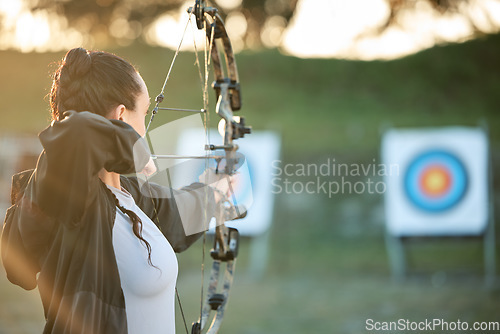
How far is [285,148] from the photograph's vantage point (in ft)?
18.4

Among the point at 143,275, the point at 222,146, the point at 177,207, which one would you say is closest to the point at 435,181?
the point at 222,146

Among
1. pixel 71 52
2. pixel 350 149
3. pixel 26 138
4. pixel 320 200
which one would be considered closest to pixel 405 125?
pixel 350 149

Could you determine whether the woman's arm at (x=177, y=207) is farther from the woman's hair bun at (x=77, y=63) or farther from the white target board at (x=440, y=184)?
the white target board at (x=440, y=184)

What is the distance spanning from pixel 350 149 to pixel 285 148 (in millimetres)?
595

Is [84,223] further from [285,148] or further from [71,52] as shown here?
[285,148]

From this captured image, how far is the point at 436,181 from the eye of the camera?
4.45 meters

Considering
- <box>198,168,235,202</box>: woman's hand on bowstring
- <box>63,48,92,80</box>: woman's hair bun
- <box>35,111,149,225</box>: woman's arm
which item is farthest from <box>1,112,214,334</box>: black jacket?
<box>198,168,235,202</box>: woman's hand on bowstring

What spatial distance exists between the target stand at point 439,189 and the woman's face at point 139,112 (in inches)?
143

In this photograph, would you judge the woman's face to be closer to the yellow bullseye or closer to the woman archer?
the woman archer

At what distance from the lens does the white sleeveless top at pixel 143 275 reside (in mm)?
883

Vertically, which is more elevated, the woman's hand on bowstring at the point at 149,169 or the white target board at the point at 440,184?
the white target board at the point at 440,184

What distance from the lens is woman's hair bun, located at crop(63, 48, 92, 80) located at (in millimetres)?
919

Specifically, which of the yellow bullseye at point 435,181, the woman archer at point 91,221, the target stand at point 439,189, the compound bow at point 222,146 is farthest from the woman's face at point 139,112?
the yellow bullseye at point 435,181

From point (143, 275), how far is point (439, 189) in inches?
152
